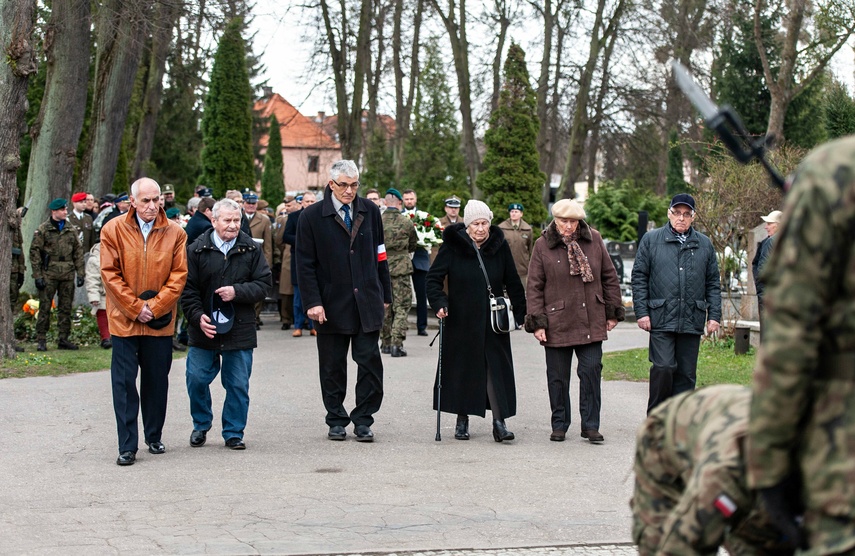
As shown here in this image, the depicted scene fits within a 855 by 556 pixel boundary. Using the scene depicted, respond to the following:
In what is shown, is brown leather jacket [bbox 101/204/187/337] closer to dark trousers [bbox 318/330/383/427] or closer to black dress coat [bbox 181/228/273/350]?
black dress coat [bbox 181/228/273/350]

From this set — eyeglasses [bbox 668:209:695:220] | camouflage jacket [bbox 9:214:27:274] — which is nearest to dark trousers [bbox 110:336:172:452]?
eyeglasses [bbox 668:209:695:220]

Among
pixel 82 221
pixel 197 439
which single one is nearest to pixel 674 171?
pixel 82 221

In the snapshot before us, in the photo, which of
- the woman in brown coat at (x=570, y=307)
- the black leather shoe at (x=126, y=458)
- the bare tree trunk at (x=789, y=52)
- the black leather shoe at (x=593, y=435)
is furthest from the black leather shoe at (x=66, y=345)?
the bare tree trunk at (x=789, y=52)

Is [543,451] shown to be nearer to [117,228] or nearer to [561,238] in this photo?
[561,238]

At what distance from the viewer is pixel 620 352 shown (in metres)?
16.0

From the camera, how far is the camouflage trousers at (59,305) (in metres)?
14.8

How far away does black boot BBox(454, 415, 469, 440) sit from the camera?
924 centimetres

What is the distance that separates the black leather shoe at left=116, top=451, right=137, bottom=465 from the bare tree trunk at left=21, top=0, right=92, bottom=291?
12.2 meters

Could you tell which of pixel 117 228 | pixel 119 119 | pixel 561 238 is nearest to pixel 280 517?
pixel 117 228

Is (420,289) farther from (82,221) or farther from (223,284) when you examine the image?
(223,284)

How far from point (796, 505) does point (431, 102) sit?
41.4 meters

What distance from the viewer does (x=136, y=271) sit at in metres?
8.12

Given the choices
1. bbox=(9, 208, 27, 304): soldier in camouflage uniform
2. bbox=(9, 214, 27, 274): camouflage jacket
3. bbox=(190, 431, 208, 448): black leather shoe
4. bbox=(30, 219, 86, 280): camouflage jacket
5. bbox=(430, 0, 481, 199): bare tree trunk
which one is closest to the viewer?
bbox=(190, 431, 208, 448): black leather shoe

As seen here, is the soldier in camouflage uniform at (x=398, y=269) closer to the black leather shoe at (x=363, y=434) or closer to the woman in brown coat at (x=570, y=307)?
the woman in brown coat at (x=570, y=307)
